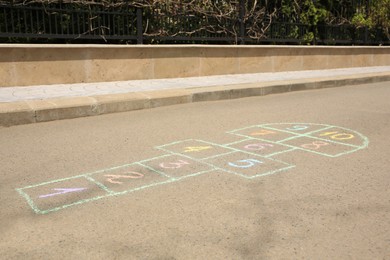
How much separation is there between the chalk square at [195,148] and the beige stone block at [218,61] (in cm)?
609

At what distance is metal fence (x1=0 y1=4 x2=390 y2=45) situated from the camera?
8.82 metres

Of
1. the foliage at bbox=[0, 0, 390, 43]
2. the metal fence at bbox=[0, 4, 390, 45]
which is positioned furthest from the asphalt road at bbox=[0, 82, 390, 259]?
the foliage at bbox=[0, 0, 390, 43]

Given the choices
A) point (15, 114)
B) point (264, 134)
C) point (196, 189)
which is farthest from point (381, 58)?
point (196, 189)

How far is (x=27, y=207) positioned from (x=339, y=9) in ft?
48.8

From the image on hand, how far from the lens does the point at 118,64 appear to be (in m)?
9.53

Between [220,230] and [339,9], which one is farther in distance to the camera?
[339,9]

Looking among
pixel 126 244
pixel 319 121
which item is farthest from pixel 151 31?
Answer: pixel 126 244

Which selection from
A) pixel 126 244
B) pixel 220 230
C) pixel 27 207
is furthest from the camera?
pixel 27 207

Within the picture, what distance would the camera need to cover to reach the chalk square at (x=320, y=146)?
4.66 meters

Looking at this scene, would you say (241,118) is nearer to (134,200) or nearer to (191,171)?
(191,171)

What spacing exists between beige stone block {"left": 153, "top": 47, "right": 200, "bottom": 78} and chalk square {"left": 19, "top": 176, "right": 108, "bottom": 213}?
6.63 m

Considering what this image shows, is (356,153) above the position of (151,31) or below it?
below

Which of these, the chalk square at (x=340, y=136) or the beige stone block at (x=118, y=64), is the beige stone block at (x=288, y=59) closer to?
the beige stone block at (x=118, y=64)

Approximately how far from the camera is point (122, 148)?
15.8 ft
